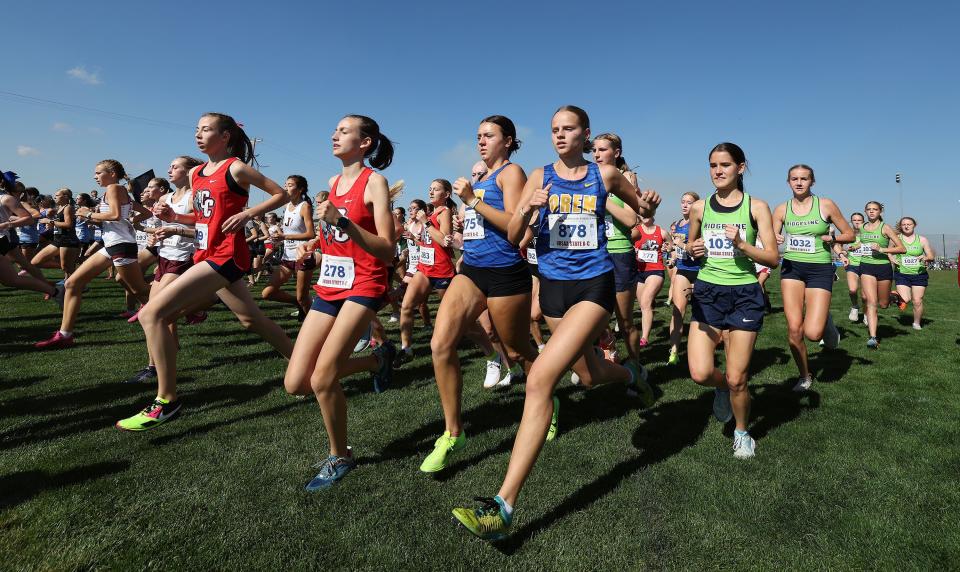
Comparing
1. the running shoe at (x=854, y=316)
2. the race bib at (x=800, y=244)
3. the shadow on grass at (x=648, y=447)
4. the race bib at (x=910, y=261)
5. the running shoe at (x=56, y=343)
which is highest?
the race bib at (x=800, y=244)

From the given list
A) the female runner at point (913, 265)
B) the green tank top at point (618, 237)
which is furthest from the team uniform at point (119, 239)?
the female runner at point (913, 265)

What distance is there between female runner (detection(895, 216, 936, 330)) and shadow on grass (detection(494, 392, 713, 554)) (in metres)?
8.28

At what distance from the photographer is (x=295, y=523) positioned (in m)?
2.92

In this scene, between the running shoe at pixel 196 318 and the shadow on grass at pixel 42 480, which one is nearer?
the shadow on grass at pixel 42 480

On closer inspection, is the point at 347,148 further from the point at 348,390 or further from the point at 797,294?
the point at 797,294

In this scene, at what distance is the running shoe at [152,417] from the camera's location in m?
4.17

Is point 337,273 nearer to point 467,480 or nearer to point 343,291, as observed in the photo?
point 343,291

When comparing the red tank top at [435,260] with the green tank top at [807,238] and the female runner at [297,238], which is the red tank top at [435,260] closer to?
the female runner at [297,238]

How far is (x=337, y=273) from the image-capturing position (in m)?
3.56

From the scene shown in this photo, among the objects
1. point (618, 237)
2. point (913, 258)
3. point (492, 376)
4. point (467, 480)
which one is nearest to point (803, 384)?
point (618, 237)

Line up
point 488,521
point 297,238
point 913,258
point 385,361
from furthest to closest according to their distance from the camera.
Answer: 1. point 913,258
2. point 297,238
3. point 385,361
4. point 488,521

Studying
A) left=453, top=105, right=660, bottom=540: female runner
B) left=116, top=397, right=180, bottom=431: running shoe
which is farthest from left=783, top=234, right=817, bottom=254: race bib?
left=116, top=397, right=180, bottom=431: running shoe

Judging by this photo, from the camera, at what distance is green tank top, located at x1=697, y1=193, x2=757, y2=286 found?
423 centimetres

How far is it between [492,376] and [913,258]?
10210mm
